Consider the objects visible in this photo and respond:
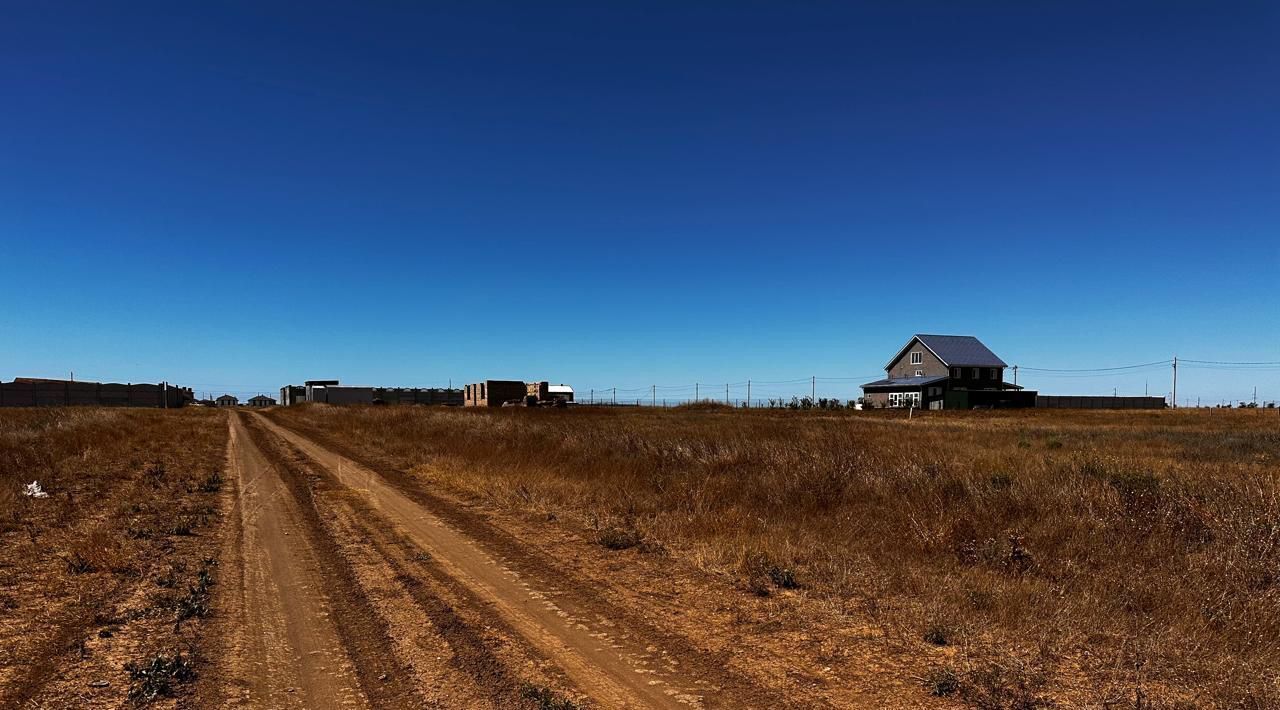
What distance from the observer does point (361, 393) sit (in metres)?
108

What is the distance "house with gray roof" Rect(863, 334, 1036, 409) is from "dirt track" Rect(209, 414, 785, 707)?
6952 centimetres

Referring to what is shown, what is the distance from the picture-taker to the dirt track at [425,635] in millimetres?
4289

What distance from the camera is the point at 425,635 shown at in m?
5.28

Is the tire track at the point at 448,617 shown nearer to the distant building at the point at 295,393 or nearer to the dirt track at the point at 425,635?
the dirt track at the point at 425,635

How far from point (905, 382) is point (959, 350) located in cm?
707

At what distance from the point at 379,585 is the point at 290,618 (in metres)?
1.08

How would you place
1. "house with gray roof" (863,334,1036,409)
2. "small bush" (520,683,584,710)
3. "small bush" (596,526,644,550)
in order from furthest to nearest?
"house with gray roof" (863,334,1036,409) < "small bush" (596,526,644,550) < "small bush" (520,683,584,710)

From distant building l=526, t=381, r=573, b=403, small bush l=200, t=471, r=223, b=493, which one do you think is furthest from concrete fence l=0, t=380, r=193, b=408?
small bush l=200, t=471, r=223, b=493

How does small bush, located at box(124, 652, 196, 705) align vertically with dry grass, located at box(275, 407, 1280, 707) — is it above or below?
below

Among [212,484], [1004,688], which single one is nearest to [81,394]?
[212,484]

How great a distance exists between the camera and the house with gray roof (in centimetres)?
6962

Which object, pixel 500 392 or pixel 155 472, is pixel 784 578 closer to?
pixel 155 472

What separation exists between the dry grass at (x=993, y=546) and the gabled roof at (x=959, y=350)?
6237cm

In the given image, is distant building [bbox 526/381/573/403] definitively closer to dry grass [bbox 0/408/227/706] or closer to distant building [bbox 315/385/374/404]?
distant building [bbox 315/385/374/404]
